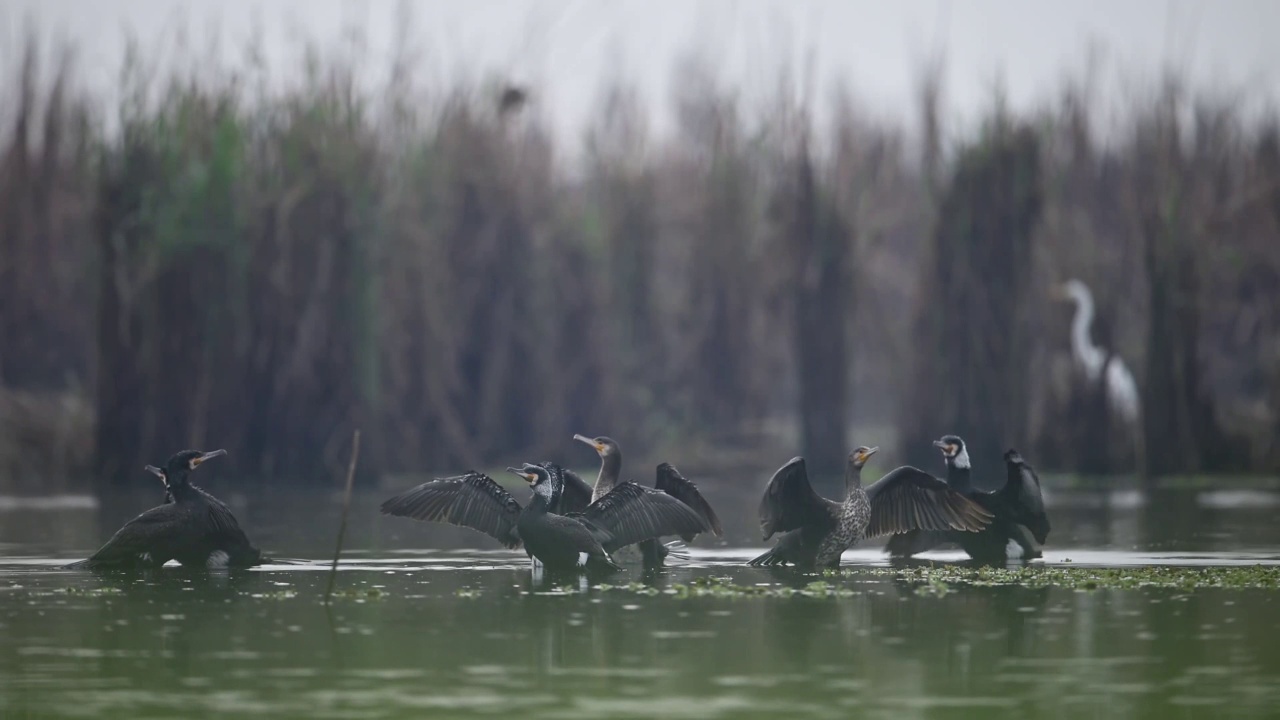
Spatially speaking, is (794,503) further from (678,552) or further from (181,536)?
(181,536)

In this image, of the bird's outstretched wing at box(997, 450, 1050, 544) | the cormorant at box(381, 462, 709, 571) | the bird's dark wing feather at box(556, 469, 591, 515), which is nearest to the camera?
the cormorant at box(381, 462, 709, 571)

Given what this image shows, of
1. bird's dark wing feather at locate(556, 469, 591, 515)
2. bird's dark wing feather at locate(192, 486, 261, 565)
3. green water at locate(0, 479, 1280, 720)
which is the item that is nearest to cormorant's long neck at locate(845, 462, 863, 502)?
green water at locate(0, 479, 1280, 720)

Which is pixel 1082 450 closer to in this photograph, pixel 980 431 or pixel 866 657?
pixel 980 431

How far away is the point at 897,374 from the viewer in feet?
80.3

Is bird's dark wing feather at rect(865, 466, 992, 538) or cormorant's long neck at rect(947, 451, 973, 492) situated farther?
cormorant's long neck at rect(947, 451, 973, 492)

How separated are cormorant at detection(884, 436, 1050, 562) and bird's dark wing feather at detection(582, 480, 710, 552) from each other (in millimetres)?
1797

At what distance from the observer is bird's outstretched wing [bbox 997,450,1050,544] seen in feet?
44.5

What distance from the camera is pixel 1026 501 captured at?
1356 cm

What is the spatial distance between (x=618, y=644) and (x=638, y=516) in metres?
3.66

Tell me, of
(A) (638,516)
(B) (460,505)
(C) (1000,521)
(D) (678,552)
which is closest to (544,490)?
(A) (638,516)

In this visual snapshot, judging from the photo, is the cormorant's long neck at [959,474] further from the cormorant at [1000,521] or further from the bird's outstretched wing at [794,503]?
the bird's outstretched wing at [794,503]

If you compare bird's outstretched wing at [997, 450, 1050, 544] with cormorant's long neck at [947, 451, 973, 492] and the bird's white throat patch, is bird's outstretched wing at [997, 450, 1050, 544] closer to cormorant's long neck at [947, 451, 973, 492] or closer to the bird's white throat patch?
cormorant's long neck at [947, 451, 973, 492]

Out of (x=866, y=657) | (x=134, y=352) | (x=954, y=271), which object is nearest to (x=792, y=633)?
(x=866, y=657)

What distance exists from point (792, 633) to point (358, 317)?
1316 centimetres
